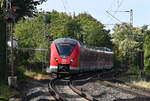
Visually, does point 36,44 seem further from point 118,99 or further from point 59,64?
point 118,99

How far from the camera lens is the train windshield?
23016 mm

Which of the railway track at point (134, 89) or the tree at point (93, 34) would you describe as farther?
the tree at point (93, 34)

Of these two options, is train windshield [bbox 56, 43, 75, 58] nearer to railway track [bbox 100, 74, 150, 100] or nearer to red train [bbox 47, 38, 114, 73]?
red train [bbox 47, 38, 114, 73]

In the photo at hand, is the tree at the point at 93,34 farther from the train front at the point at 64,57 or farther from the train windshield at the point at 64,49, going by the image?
the train windshield at the point at 64,49

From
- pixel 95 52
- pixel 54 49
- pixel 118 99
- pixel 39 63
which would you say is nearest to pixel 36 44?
pixel 39 63

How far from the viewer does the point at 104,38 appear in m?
63.3

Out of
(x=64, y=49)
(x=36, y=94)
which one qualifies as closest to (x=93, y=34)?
(x=64, y=49)

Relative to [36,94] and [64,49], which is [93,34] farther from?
[36,94]

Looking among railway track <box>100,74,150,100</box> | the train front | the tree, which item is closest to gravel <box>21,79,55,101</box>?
railway track <box>100,74,150,100</box>

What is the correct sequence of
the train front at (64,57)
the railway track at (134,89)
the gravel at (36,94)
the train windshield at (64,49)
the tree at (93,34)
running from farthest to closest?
1. the tree at (93,34)
2. the train windshield at (64,49)
3. the train front at (64,57)
4. the railway track at (134,89)
5. the gravel at (36,94)

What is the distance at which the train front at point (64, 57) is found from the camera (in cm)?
2284

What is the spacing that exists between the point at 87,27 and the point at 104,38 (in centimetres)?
412

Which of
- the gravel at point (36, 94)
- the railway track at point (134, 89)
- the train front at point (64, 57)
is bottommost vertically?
the railway track at point (134, 89)

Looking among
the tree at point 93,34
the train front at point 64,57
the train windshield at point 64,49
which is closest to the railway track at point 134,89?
the train front at point 64,57
